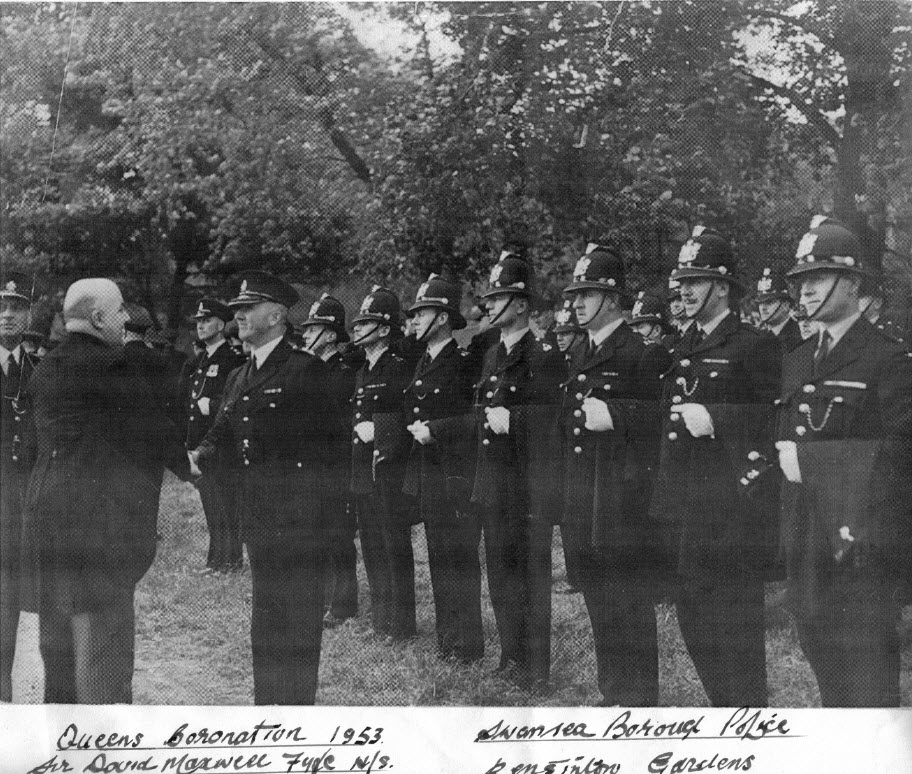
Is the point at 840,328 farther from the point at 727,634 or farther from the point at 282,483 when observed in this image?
the point at 282,483

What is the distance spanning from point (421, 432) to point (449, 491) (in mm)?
164

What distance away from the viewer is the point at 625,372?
8.66ft

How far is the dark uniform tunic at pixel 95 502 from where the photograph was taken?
2.75 m

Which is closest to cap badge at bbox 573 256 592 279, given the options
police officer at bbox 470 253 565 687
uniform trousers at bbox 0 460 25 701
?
police officer at bbox 470 253 565 687

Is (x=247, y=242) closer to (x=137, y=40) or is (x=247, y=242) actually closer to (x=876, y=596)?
(x=137, y=40)

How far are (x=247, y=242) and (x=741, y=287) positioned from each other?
121 centimetres

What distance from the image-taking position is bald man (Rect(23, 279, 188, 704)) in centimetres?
275

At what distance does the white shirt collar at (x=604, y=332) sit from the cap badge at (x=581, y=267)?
5.3 inches

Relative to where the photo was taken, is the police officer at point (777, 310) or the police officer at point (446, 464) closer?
the police officer at point (777, 310)

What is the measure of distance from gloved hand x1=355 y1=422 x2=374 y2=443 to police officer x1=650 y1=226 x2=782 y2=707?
715 millimetres

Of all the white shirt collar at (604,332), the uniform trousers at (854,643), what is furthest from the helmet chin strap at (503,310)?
the uniform trousers at (854,643)

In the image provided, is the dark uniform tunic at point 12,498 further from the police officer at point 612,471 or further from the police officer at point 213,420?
the police officer at point 612,471

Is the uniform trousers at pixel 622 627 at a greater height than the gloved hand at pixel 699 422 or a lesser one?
lesser

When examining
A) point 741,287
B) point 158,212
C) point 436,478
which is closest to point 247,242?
point 158,212
